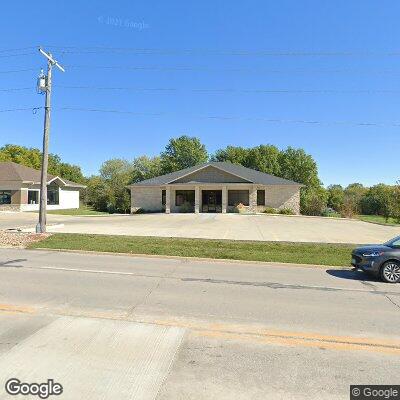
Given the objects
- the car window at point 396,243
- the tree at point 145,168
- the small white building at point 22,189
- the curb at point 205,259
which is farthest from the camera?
the tree at point 145,168

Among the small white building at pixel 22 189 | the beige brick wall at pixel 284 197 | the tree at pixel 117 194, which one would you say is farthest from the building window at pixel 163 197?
the small white building at pixel 22 189

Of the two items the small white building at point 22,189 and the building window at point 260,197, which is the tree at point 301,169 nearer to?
the building window at point 260,197

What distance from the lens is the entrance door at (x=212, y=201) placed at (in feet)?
124

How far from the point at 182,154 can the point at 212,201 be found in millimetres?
32655

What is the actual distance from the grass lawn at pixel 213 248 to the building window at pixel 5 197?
28.4m

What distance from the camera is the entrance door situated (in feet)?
124

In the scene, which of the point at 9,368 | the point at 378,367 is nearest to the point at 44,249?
the point at 9,368

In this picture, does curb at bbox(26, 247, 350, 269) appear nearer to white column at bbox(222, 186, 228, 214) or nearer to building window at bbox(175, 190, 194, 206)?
white column at bbox(222, 186, 228, 214)

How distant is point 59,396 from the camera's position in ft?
10.9

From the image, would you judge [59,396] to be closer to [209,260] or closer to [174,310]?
[174,310]

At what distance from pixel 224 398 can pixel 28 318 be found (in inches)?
143

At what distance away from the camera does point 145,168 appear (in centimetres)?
6744

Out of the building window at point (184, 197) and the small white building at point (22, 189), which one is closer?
the building window at point (184, 197)

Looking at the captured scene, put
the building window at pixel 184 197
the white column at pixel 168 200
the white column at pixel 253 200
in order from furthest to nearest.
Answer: the building window at pixel 184 197
the white column at pixel 168 200
the white column at pixel 253 200
